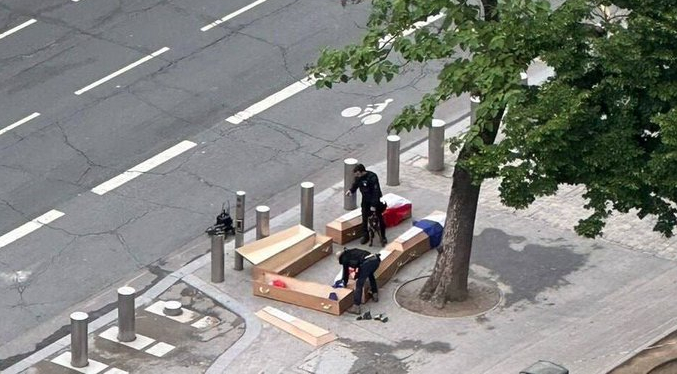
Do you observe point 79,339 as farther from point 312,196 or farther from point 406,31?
point 406,31

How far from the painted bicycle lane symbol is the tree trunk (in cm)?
534

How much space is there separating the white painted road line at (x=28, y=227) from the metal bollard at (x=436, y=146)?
5.52m

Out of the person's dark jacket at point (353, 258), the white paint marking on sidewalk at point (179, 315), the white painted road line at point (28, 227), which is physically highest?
the person's dark jacket at point (353, 258)

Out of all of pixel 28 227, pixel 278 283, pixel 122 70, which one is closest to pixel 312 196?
pixel 278 283

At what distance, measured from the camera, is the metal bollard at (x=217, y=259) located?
21406 millimetres

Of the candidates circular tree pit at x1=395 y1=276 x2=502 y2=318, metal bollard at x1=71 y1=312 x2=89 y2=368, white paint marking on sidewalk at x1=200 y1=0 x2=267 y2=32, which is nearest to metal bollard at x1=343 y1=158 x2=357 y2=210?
circular tree pit at x1=395 y1=276 x2=502 y2=318

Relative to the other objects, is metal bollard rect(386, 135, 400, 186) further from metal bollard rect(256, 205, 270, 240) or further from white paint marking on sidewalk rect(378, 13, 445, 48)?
metal bollard rect(256, 205, 270, 240)

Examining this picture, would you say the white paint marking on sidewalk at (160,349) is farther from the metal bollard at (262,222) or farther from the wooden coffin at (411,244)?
the wooden coffin at (411,244)

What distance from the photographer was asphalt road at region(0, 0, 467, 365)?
2253 cm

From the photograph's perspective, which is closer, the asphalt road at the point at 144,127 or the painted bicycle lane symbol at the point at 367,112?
the asphalt road at the point at 144,127

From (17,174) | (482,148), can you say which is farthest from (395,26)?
(17,174)

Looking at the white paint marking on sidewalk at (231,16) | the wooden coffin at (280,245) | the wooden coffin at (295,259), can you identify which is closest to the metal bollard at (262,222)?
the wooden coffin at (280,245)

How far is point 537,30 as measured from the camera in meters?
17.5

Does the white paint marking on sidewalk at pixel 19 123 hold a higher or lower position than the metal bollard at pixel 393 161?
lower
